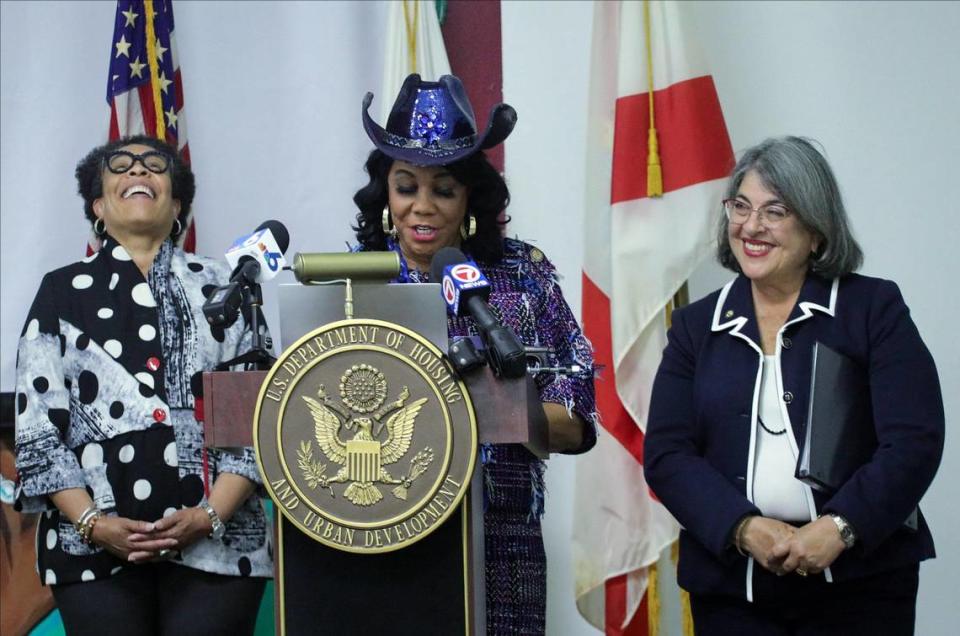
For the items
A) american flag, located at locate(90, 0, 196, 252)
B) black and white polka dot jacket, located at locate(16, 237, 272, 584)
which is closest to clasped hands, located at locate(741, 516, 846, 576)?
black and white polka dot jacket, located at locate(16, 237, 272, 584)

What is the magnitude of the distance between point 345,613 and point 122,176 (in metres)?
1.62

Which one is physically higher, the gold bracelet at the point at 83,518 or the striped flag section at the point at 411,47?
the striped flag section at the point at 411,47

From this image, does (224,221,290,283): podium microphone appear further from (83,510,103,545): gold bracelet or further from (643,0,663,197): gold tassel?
(643,0,663,197): gold tassel

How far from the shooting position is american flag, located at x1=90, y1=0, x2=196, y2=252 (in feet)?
12.9

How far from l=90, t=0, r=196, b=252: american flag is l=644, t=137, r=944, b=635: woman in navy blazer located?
1.87 m

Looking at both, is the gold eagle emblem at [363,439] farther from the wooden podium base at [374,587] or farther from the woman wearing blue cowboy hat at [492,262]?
the woman wearing blue cowboy hat at [492,262]

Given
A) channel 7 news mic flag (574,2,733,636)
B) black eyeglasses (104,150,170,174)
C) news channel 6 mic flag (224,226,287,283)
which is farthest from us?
channel 7 news mic flag (574,2,733,636)

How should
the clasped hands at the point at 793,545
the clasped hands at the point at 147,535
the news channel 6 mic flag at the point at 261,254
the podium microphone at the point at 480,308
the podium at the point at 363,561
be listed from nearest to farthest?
the podium microphone at the point at 480,308 < the podium at the point at 363,561 < the news channel 6 mic flag at the point at 261,254 < the clasped hands at the point at 793,545 < the clasped hands at the point at 147,535

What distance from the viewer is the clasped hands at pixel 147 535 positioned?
2898 mm

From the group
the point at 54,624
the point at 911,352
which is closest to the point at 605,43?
the point at 911,352

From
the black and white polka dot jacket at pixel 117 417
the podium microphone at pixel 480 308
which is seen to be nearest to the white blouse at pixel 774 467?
the podium microphone at pixel 480 308

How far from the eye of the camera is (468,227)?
274 centimetres

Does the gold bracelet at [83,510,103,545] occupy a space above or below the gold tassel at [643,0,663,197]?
below

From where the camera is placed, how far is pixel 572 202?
4.43m
